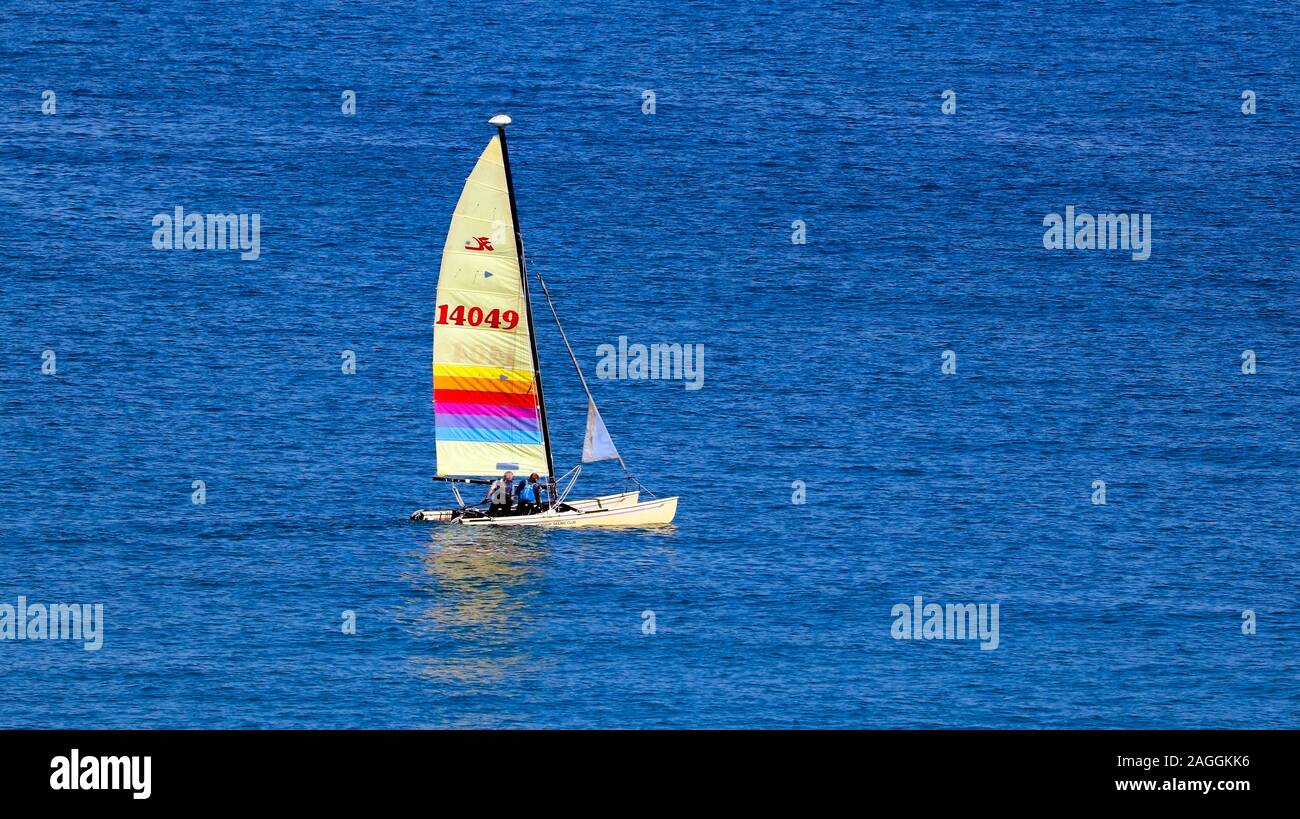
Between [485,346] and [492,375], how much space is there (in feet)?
4.65

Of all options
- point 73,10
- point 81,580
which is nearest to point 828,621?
point 81,580

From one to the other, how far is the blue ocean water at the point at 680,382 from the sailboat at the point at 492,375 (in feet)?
7.71

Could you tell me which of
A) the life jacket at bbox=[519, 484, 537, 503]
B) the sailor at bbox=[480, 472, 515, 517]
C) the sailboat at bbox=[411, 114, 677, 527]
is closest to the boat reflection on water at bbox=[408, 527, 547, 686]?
the sailor at bbox=[480, 472, 515, 517]

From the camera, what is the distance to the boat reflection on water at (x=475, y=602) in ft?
303

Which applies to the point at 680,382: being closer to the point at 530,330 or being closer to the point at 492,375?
the point at 492,375

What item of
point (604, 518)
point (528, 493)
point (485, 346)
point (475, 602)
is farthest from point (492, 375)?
point (475, 602)

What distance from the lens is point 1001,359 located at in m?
146

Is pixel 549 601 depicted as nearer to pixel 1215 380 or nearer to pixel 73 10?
pixel 1215 380

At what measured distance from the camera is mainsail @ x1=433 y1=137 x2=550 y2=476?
333 ft

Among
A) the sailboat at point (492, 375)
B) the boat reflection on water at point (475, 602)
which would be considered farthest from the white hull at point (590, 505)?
the boat reflection on water at point (475, 602)

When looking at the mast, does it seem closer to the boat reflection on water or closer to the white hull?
the white hull

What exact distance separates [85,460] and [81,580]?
20.0 meters

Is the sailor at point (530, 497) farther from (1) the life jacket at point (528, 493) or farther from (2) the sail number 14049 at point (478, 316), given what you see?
(2) the sail number 14049 at point (478, 316)

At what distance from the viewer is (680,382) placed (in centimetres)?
13750
